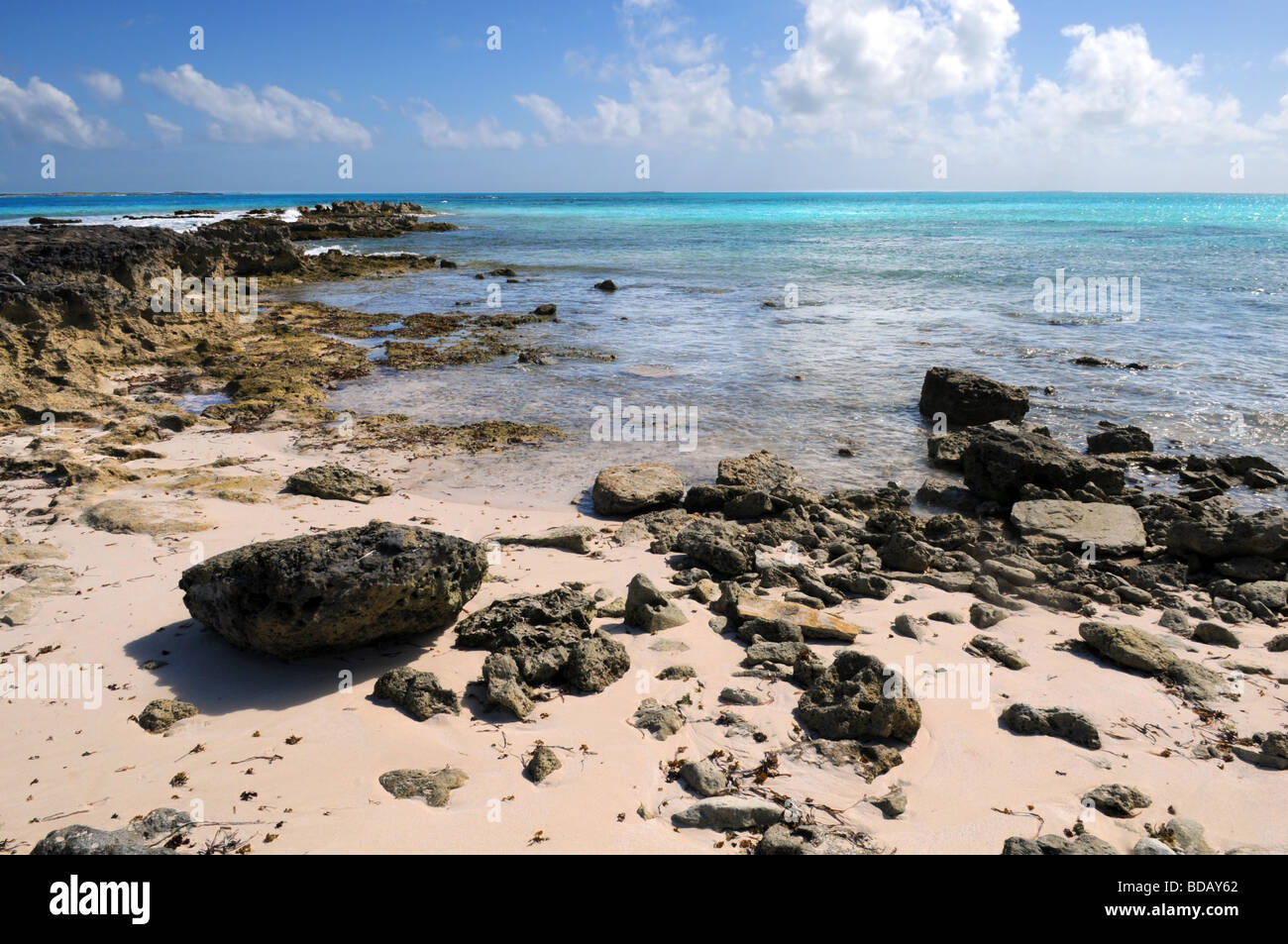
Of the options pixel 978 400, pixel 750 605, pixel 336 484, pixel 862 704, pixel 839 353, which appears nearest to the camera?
pixel 862 704

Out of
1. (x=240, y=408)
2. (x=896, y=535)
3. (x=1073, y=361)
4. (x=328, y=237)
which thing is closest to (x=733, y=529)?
(x=896, y=535)

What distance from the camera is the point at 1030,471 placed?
955 centimetres

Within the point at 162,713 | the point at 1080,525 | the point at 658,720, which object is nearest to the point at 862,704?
the point at 658,720

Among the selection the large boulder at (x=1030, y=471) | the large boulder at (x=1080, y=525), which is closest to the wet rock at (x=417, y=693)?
the large boulder at (x=1080, y=525)

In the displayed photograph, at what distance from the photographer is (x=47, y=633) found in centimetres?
565

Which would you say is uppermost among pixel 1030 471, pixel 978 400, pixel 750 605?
pixel 978 400

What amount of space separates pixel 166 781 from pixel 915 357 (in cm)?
1756

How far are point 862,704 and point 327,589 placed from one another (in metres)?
3.70

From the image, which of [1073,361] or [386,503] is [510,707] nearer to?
[386,503]

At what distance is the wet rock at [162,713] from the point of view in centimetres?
471

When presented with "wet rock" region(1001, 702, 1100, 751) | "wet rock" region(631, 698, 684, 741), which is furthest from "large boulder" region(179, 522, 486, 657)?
"wet rock" region(1001, 702, 1100, 751)

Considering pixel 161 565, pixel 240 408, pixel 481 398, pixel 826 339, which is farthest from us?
pixel 826 339

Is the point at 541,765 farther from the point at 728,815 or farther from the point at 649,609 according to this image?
the point at 649,609

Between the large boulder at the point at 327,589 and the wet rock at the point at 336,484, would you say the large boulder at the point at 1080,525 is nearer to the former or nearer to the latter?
the large boulder at the point at 327,589
